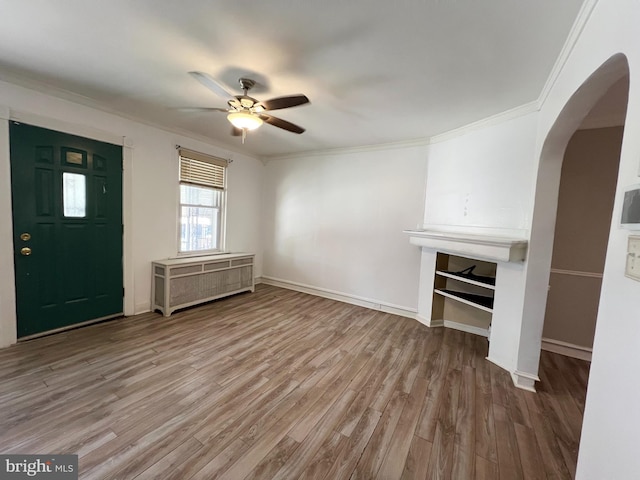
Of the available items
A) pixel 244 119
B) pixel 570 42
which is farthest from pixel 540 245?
pixel 244 119

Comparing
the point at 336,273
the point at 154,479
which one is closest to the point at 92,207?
the point at 154,479

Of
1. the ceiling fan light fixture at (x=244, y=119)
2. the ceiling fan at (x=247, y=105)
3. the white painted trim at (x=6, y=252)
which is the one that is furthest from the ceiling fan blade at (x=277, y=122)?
the white painted trim at (x=6, y=252)

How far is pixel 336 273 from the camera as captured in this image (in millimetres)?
4555

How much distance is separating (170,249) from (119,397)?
2.31 meters

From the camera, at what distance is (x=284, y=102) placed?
2.08 meters

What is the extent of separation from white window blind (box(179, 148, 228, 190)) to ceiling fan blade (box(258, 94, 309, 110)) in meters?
2.32

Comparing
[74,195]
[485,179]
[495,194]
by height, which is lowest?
[74,195]

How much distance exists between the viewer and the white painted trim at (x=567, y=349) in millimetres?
2839

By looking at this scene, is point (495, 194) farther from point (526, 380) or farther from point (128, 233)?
point (128, 233)

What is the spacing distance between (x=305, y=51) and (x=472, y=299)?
307 cm

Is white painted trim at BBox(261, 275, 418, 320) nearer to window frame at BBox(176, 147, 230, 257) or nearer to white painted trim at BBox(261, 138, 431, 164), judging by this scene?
window frame at BBox(176, 147, 230, 257)

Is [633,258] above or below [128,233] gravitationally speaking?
above

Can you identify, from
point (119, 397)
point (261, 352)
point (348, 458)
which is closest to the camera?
point (348, 458)

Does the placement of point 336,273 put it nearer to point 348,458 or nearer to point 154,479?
point 348,458
